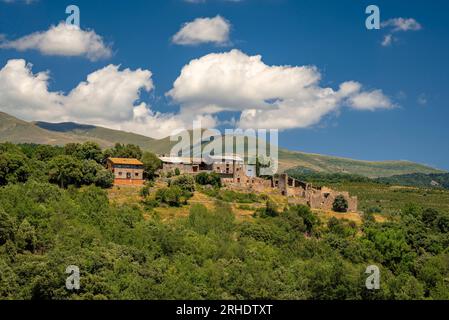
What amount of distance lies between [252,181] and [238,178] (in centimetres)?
202

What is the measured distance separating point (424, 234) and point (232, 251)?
26.3 m

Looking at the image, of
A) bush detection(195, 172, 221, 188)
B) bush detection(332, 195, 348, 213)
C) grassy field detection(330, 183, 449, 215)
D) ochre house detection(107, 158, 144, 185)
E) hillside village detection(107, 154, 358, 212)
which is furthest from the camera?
grassy field detection(330, 183, 449, 215)

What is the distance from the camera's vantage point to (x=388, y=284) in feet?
157

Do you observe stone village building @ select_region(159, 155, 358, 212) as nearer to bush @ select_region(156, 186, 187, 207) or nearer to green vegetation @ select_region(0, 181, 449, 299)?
green vegetation @ select_region(0, 181, 449, 299)

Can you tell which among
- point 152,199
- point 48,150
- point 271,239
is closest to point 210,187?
point 152,199

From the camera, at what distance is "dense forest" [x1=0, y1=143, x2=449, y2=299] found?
142ft

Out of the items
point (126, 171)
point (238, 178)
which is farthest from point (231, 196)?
point (126, 171)

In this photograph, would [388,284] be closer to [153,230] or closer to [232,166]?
[153,230]

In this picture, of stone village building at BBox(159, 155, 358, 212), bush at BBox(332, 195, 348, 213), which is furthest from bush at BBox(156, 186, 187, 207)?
bush at BBox(332, 195, 348, 213)

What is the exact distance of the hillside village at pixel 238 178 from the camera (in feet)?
238

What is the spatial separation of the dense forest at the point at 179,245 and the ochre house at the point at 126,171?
99.7 inches

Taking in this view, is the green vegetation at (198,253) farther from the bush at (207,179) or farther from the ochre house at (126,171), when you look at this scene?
the bush at (207,179)

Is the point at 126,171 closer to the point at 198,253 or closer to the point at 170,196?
the point at 170,196

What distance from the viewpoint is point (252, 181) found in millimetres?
80938
